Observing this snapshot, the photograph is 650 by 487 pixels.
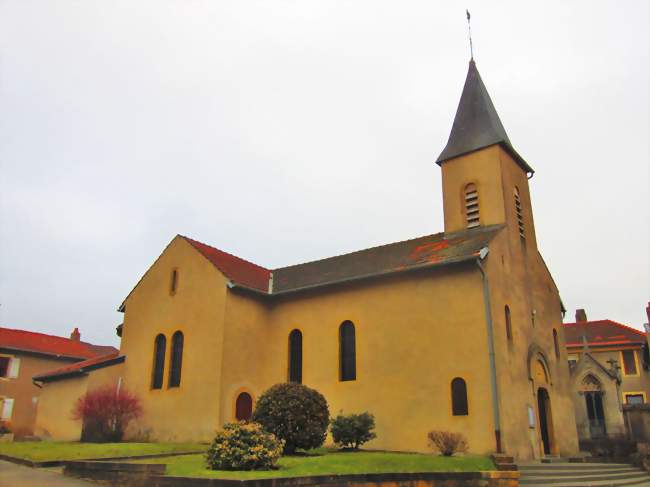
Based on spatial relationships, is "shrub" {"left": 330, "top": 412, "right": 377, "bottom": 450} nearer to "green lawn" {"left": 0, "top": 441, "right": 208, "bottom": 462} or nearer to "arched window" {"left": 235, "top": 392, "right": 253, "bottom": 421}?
"green lawn" {"left": 0, "top": 441, "right": 208, "bottom": 462}

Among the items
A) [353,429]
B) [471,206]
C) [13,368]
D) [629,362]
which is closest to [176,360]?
[353,429]

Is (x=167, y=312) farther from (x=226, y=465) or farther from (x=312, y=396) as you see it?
(x=226, y=465)

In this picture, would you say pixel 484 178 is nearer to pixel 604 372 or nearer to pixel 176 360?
pixel 604 372

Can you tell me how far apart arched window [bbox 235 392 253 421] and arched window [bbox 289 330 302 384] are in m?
1.90

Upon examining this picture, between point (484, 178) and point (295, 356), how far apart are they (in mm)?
10851

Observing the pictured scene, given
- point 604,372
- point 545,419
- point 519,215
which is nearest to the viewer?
point 545,419

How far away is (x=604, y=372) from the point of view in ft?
96.7

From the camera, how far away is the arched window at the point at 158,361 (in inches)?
930

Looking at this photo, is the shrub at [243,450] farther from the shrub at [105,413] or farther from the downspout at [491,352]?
the shrub at [105,413]

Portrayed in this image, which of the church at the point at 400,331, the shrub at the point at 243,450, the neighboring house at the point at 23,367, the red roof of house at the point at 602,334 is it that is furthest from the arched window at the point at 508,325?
the neighboring house at the point at 23,367

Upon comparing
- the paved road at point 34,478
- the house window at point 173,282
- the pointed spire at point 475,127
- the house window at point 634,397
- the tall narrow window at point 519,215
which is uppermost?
the pointed spire at point 475,127

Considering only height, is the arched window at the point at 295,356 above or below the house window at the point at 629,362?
below

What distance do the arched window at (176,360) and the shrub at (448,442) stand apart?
10.8 meters

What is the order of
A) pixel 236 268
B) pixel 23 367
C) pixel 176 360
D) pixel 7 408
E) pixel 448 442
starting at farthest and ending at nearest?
pixel 23 367
pixel 7 408
pixel 236 268
pixel 176 360
pixel 448 442
